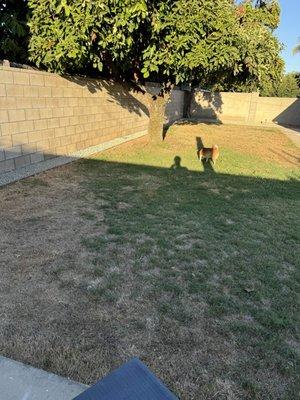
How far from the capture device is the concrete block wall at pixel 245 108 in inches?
949

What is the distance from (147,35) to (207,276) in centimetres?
572

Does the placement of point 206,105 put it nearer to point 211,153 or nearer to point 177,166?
point 211,153

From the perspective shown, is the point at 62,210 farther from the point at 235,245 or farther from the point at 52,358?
the point at 52,358

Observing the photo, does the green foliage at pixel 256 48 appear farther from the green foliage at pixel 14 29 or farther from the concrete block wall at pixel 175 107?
the concrete block wall at pixel 175 107

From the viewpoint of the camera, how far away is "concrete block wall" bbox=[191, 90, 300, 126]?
79.1 feet

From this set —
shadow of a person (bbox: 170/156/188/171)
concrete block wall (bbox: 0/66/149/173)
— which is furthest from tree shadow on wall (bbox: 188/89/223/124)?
shadow of a person (bbox: 170/156/188/171)

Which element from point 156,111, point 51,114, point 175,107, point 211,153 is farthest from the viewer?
point 175,107

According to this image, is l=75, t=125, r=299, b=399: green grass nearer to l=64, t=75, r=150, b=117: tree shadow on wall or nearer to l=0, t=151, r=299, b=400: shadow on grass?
l=0, t=151, r=299, b=400: shadow on grass

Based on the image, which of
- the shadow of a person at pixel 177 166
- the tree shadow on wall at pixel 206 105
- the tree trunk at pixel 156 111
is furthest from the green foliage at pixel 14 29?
the tree shadow on wall at pixel 206 105

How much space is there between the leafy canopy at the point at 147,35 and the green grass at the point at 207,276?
2503mm

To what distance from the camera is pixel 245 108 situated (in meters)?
24.8

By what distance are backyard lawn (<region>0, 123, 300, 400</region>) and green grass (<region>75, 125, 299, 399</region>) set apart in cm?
1

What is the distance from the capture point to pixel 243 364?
2197 millimetres

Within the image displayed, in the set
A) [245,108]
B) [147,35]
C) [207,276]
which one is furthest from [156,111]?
[245,108]
